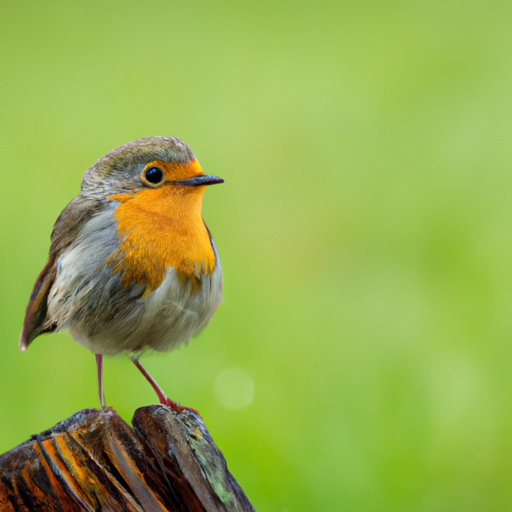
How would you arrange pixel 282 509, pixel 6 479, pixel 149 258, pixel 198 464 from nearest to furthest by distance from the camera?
pixel 6 479, pixel 198 464, pixel 149 258, pixel 282 509

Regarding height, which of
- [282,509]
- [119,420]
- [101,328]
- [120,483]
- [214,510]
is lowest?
[282,509]

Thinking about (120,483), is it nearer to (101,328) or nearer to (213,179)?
(101,328)

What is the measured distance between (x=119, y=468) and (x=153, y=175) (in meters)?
0.97

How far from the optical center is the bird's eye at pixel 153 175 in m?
2.33

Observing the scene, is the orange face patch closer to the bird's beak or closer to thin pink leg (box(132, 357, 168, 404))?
the bird's beak

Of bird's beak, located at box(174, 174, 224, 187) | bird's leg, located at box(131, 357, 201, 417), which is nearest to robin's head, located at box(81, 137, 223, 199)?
bird's beak, located at box(174, 174, 224, 187)

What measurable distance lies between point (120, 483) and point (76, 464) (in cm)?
12

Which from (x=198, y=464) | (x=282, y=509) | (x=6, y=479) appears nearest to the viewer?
(x=6, y=479)

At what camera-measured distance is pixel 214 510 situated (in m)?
1.76

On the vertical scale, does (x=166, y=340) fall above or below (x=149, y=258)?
below

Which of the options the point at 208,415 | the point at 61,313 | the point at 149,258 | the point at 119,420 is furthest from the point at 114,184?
the point at 208,415

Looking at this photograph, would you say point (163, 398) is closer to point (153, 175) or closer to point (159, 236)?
point (159, 236)

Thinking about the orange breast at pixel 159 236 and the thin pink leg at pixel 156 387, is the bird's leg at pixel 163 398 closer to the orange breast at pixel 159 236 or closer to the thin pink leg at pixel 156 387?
the thin pink leg at pixel 156 387

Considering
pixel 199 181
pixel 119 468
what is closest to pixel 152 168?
pixel 199 181
